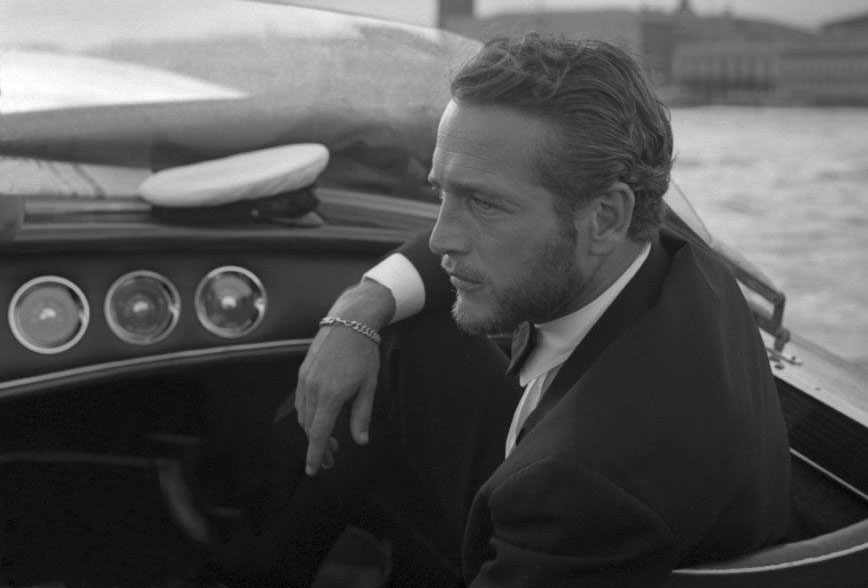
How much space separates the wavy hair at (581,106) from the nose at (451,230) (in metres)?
0.11

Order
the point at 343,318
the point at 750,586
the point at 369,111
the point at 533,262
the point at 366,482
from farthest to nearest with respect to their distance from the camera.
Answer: the point at 369,111
the point at 366,482
the point at 343,318
the point at 533,262
the point at 750,586

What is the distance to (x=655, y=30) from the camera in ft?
213

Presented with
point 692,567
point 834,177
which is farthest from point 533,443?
point 834,177

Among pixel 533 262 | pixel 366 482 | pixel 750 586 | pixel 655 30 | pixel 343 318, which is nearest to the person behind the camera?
pixel 750 586

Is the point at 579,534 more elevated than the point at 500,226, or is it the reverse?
the point at 500,226

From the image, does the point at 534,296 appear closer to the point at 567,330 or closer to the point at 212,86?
the point at 567,330

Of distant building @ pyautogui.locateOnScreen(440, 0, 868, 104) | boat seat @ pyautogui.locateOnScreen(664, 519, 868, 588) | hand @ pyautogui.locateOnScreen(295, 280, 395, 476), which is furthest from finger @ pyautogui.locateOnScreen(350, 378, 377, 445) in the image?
distant building @ pyautogui.locateOnScreen(440, 0, 868, 104)

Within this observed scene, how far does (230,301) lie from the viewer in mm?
1666

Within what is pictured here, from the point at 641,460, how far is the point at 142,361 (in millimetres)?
906

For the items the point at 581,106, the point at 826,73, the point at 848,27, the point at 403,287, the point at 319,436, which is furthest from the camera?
the point at 848,27

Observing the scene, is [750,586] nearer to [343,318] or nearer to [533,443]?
[533,443]

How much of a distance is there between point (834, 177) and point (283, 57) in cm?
1332

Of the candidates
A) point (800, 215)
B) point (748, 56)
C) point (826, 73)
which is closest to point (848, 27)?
point (748, 56)

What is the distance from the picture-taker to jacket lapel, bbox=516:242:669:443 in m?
1.10
